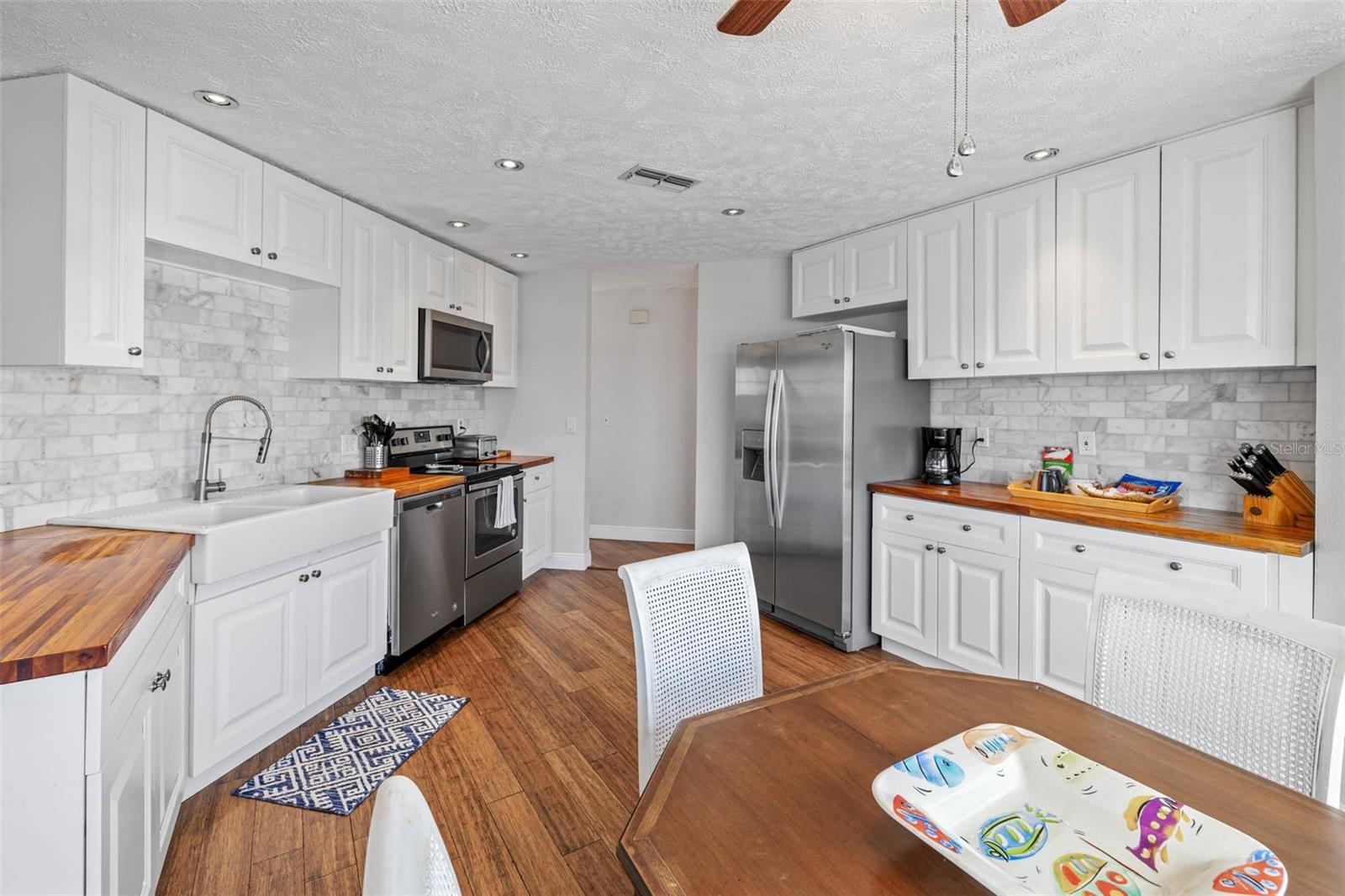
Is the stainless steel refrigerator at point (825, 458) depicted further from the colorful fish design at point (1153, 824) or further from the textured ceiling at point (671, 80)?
the colorful fish design at point (1153, 824)

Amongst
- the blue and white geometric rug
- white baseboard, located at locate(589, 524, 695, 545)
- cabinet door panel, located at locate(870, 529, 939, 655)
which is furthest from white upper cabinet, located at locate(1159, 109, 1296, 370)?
white baseboard, located at locate(589, 524, 695, 545)

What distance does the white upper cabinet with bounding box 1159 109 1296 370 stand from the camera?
2150 mm

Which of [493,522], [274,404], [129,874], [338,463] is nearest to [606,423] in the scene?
[493,522]

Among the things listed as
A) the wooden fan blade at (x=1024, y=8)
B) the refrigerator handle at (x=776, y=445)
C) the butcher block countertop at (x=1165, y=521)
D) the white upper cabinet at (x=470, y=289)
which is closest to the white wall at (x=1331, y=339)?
the butcher block countertop at (x=1165, y=521)

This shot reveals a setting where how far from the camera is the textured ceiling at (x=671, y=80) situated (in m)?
1.67

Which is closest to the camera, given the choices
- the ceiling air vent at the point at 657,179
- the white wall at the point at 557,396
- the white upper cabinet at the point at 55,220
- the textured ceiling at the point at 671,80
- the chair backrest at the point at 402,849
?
the chair backrest at the point at 402,849

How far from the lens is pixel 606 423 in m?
6.10

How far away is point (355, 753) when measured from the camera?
7.55ft

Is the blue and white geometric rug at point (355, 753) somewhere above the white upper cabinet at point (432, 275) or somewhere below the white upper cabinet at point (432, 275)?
below

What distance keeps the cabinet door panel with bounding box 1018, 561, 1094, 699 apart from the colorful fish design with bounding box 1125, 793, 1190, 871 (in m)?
1.84

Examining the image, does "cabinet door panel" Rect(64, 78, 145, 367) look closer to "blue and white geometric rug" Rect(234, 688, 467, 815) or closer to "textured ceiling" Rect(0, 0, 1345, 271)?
"textured ceiling" Rect(0, 0, 1345, 271)

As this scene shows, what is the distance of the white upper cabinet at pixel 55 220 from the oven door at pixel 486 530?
5.99 feet

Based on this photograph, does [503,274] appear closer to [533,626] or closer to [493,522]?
[493,522]

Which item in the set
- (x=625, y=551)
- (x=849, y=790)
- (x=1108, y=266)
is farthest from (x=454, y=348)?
(x=849, y=790)
